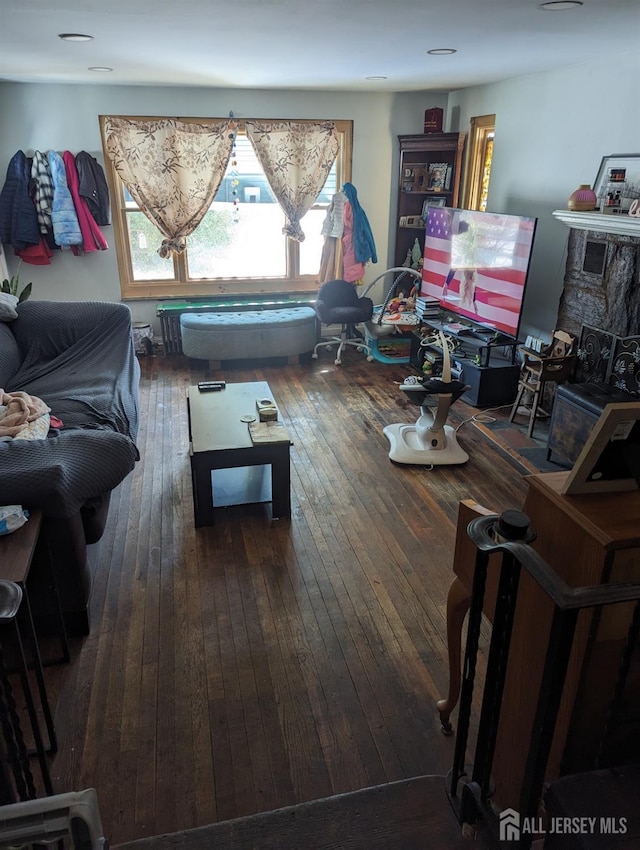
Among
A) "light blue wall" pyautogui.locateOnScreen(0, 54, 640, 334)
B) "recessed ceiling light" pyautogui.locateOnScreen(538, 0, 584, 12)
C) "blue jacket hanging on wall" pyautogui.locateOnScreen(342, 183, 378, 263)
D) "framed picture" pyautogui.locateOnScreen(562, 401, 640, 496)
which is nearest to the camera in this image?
"framed picture" pyautogui.locateOnScreen(562, 401, 640, 496)

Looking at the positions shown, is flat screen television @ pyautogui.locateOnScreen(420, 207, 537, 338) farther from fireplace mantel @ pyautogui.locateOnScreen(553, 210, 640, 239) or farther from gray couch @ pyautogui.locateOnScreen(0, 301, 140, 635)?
gray couch @ pyautogui.locateOnScreen(0, 301, 140, 635)

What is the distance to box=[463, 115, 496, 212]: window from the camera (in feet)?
18.6

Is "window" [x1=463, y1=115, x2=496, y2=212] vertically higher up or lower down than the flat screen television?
higher up

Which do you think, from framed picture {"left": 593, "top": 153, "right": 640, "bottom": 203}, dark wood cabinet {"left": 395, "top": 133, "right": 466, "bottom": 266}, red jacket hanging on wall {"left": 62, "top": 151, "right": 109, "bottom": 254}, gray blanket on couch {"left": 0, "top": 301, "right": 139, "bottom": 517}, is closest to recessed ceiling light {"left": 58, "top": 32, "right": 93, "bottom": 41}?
gray blanket on couch {"left": 0, "top": 301, "right": 139, "bottom": 517}

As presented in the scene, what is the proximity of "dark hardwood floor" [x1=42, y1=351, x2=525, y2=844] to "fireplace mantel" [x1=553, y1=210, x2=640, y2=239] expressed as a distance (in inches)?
61.3

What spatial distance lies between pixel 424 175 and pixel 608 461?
5402 millimetres

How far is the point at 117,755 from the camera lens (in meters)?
1.99

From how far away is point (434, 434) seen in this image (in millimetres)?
4062

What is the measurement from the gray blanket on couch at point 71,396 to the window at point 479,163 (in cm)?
356

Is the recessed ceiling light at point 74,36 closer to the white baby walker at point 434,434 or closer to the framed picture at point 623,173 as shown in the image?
the white baby walker at point 434,434

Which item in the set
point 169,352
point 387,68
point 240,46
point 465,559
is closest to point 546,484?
point 465,559

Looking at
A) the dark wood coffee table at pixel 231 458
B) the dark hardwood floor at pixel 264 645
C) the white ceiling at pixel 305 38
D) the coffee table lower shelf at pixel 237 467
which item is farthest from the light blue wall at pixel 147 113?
the coffee table lower shelf at pixel 237 467

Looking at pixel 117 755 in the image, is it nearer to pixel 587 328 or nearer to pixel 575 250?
pixel 587 328

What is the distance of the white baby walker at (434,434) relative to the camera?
3979 mm
